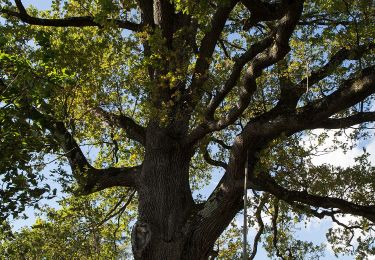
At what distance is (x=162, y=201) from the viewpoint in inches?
379

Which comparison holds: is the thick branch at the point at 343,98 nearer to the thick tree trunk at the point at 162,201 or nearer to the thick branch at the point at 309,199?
the thick branch at the point at 309,199

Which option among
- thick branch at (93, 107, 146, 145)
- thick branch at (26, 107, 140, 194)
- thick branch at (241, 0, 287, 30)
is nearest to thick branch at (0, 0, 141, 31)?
thick branch at (93, 107, 146, 145)

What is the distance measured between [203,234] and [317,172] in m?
2.94

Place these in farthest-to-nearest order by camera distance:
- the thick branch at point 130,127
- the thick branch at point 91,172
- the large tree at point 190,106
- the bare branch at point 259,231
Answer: the bare branch at point 259,231
the thick branch at point 130,127
the thick branch at point 91,172
the large tree at point 190,106

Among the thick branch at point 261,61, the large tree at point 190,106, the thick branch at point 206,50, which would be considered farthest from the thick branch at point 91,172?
the thick branch at point 206,50

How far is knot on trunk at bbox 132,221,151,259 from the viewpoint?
8.92m

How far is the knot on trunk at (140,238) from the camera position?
8922 mm

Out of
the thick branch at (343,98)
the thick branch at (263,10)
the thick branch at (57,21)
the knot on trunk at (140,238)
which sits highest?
the thick branch at (57,21)

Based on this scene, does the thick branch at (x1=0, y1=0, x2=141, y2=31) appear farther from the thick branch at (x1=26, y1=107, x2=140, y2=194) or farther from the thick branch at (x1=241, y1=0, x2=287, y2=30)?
the thick branch at (x1=241, y1=0, x2=287, y2=30)

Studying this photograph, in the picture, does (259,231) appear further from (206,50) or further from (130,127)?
(206,50)

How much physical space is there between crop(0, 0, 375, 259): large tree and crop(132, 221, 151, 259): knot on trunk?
0.02m

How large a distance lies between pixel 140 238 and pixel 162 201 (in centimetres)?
97

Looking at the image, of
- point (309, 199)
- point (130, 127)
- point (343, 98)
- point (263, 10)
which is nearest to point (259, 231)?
point (309, 199)

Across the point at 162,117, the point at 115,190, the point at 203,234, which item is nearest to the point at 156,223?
the point at 203,234
